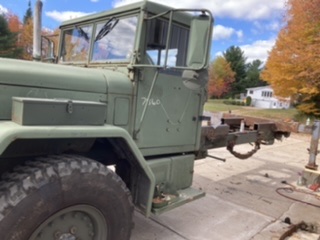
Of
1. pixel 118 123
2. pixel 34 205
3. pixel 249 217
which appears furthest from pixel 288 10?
pixel 34 205

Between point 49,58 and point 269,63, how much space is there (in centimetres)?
1595

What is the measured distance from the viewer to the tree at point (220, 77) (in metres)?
52.3

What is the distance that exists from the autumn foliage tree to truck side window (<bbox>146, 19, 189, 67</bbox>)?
14.4m

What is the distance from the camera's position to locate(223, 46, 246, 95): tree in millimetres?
55438

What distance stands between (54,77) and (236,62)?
56053 mm

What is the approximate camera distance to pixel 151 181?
2.68 metres

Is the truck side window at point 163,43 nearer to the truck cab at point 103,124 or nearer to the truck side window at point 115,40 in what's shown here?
the truck cab at point 103,124

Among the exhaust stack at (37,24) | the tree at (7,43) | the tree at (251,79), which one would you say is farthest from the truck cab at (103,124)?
the tree at (251,79)

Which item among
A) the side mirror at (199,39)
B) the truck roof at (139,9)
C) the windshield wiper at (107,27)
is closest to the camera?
the side mirror at (199,39)

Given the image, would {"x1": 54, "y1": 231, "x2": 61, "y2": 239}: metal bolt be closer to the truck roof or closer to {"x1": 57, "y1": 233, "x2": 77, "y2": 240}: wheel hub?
{"x1": 57, "y1": 233, "x2": 77, "y2": 240}: wheel hub

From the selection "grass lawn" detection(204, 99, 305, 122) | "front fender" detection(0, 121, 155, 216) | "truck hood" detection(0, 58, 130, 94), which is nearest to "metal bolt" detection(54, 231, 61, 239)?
"front fender" detection(0, 121, 155, 216)

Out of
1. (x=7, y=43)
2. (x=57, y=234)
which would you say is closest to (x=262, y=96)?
(x=7, y=43)

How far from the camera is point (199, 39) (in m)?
2.45

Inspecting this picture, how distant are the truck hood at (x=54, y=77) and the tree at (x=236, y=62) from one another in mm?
54973
